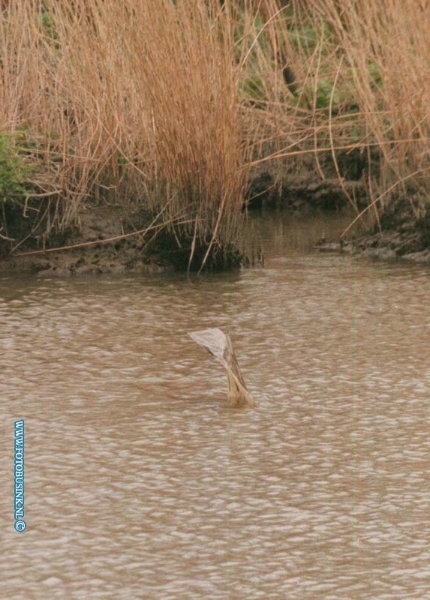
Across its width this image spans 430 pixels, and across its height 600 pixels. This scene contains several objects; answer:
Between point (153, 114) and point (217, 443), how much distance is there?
7.89 feet

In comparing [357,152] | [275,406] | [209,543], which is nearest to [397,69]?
[357,152]

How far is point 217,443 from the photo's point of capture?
3.16m

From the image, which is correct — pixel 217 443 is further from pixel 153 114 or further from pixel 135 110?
pixel 135 110

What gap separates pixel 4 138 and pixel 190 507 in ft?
9.84

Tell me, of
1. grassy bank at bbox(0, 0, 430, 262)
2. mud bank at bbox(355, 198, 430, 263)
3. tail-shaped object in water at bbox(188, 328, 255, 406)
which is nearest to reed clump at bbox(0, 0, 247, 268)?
grassy bank at bbox(0, 0, 430, 262)

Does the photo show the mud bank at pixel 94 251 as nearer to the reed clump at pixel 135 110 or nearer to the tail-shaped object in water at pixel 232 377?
the reed clump at pixel 135 110

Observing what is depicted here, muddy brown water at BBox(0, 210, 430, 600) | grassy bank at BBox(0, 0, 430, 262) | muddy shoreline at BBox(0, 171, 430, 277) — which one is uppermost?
grassy bank at BBox(0, 0, 430, 262)

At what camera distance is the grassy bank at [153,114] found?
5.20 m

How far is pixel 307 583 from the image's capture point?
233cm

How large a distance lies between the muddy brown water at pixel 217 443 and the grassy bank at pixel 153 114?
49cm

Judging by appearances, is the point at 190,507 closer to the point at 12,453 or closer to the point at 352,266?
the point at 12,453

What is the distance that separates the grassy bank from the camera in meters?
5.20

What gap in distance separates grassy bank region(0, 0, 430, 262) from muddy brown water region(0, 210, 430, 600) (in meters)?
0.49

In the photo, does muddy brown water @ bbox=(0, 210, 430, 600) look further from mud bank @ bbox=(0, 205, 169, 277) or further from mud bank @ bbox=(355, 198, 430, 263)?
mud bank @ bbox=(355, 198, 430, 263)
